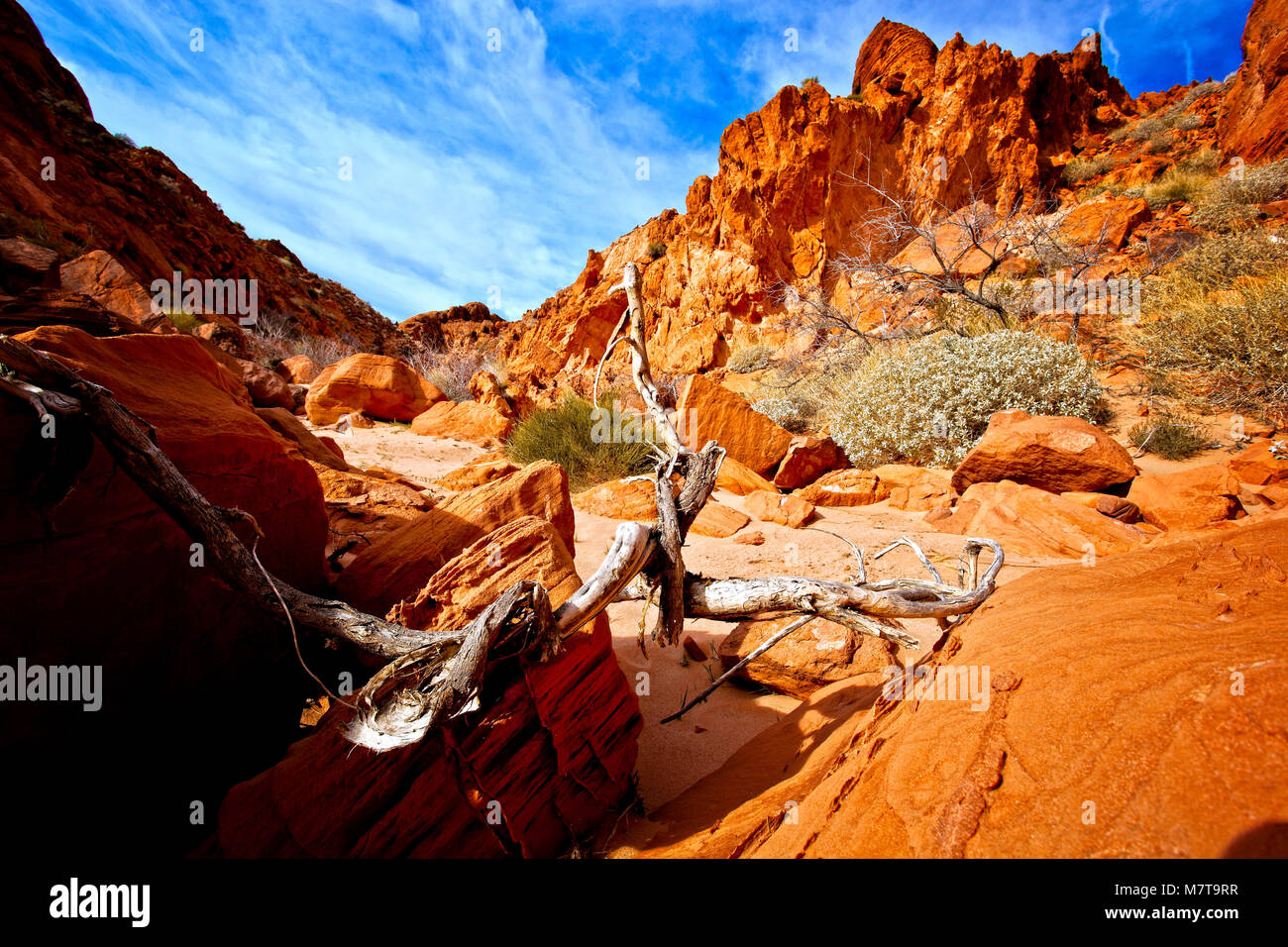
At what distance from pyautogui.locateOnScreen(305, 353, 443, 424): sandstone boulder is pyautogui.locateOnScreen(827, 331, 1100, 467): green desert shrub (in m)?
9.93

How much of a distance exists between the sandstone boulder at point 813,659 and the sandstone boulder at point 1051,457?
3.44 metres

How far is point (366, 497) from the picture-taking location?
14.4 ft

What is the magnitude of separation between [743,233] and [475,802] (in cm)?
1988

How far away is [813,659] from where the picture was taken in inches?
104

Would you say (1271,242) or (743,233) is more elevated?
(743,233)

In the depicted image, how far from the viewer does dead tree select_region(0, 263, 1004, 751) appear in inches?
56.1

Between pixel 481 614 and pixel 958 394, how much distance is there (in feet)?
25.1

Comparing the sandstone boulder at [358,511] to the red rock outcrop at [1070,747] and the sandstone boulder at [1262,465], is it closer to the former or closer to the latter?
the red rock outcrop at [1070,747]

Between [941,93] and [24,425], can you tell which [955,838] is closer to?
[24,425]

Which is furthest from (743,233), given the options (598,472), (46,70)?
(46,70)

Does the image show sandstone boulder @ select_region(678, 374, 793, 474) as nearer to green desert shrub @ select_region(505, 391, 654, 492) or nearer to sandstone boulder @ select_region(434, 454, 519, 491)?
green desert shrub @ select_region(505, 391, 654, 492)

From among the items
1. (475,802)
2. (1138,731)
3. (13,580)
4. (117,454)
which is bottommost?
(475,802)
